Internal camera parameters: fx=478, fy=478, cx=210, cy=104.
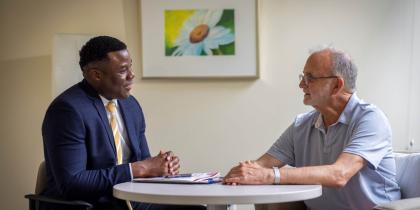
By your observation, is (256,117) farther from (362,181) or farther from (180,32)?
(362,181)

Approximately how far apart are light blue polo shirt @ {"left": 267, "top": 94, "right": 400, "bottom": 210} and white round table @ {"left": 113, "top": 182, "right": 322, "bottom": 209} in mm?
379

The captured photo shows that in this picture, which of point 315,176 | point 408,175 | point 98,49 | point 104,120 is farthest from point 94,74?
point 408,175

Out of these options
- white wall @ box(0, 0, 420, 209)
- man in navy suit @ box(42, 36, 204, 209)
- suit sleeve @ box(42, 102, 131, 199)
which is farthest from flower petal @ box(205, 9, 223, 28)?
suit sleeve @ box(42, 102, 131, 199)

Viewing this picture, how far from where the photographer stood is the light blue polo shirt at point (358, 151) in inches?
79.4

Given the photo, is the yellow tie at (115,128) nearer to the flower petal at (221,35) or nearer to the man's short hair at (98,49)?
the man's short hair at (98,49)

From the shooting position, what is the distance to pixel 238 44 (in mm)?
3287

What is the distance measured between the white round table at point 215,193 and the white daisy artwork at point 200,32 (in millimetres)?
1613

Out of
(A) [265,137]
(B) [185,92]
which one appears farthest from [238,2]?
(A) [265,137]

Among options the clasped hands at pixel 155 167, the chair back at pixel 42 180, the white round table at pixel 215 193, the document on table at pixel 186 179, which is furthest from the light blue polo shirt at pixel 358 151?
the chair back at pixel 42 180

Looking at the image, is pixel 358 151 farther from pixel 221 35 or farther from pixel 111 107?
pixel 221 35

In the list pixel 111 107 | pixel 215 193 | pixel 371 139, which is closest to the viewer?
pixel 215 193

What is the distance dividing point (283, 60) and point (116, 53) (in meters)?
1.43

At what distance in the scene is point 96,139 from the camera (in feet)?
6.98

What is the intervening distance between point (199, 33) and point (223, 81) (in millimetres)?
369
